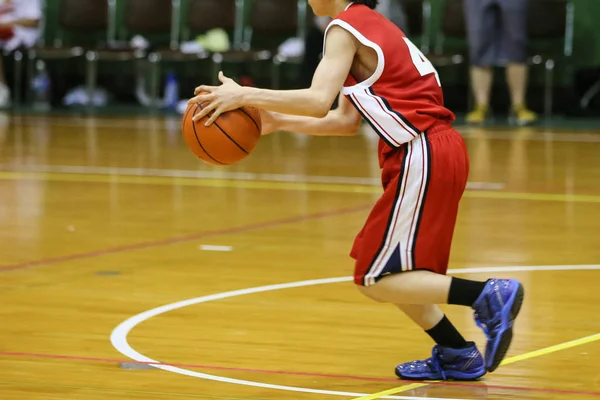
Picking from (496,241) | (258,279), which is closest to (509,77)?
(496,241)

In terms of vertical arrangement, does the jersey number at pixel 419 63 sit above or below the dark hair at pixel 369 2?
below

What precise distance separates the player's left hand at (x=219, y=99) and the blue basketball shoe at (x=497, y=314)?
2.82ft

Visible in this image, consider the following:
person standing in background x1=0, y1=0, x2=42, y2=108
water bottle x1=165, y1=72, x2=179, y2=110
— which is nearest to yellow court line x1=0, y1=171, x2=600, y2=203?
person standing in background x1=0, y1=0, x2=42, y2=108

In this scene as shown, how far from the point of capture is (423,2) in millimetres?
13359

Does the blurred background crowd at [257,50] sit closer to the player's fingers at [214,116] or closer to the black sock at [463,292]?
the player's fingers at [214,116]

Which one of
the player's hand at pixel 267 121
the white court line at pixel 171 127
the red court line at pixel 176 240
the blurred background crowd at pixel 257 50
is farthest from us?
the blurred background crowd at pixel 257 50

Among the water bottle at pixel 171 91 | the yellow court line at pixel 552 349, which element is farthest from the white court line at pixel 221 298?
the water bottle at pixel 171 91

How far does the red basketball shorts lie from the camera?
140 inches

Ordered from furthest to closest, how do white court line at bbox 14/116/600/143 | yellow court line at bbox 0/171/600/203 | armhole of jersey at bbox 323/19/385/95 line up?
white court line at bbox 14/116/600/143 < yellow court line at bbox 0/171/600/203 < armhole of jersey at bbox 323/19/385/95

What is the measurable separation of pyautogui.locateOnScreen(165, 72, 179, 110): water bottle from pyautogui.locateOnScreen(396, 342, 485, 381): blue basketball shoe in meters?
10.9

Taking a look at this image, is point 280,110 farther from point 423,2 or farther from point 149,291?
point 423,2

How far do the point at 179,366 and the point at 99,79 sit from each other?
1169cm

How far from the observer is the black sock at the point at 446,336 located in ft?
12.3

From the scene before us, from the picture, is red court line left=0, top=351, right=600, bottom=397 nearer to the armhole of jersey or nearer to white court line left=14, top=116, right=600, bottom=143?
the armhole of jersey
